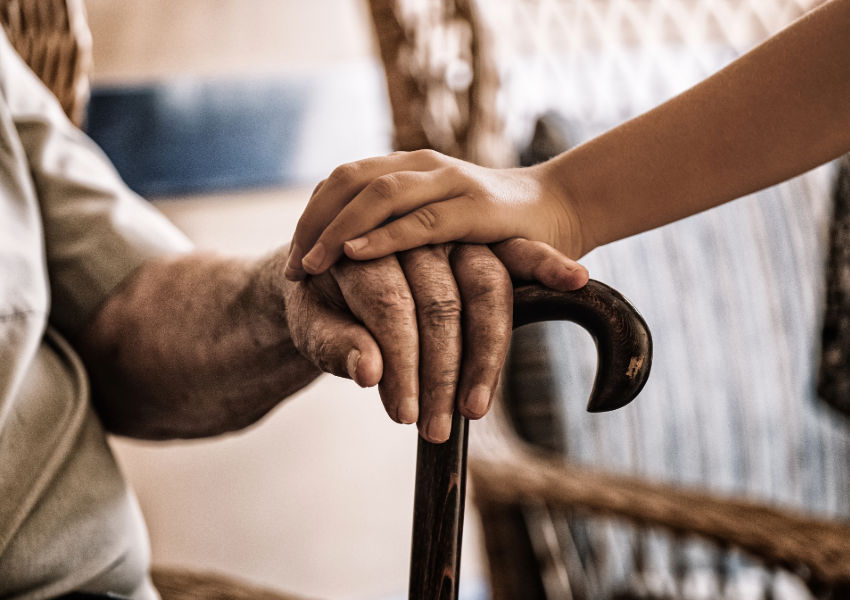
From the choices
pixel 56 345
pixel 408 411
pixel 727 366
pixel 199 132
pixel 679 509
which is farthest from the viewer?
pixel 199 132

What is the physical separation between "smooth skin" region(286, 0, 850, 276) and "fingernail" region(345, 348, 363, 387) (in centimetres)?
7

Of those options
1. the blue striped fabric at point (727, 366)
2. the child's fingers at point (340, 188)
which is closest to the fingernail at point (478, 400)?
the child's fingers at point (340, 188)

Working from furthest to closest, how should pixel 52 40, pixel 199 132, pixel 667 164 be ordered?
pixel 199 132 → pixel 52 40 → pixel 667 164

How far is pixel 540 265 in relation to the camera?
0.27 m

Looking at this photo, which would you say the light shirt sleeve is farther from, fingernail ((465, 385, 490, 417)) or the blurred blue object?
the blurred blue object

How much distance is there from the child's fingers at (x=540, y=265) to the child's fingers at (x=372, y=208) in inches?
1.7

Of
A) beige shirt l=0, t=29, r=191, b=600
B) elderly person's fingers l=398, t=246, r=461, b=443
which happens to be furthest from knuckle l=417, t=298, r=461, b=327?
beige shirt l=0, t=29, r=191, b=600

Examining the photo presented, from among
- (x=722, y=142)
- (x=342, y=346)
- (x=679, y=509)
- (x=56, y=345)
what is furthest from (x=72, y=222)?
(x=679, y=509)

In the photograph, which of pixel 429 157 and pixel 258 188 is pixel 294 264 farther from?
pixel 258 188

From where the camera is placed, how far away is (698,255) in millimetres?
1016

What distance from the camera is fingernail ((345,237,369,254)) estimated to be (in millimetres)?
269

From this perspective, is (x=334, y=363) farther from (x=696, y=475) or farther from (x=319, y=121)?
(x=319, y=121)

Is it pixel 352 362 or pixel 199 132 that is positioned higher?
pixel 352 362

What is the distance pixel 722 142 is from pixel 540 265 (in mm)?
145
